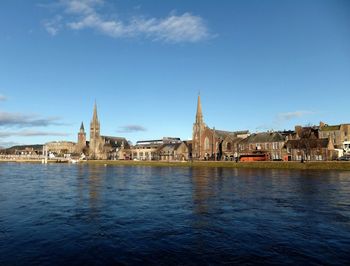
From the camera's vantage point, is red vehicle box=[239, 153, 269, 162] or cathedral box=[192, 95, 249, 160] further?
cathedral box=[192, 95, 249, 160]

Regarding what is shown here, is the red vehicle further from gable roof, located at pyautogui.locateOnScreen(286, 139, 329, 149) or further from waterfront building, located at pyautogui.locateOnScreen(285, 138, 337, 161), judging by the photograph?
gable roof, located at pyautogui.locateOnScreen(286, 139, 329, 149)

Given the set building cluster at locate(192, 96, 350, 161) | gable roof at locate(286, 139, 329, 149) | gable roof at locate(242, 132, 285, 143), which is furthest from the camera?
gable roof at locate(242, 132, 285, 143)

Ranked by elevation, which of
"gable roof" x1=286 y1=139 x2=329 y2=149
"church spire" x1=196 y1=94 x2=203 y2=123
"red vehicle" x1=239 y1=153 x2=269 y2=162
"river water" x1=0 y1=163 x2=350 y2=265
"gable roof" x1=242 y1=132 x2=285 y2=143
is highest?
"church spire" x1=196 y1=94 x2=203 y2=123

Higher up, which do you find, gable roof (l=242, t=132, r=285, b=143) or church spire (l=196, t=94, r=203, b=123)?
church spire (l=196, t=94, r=203, b=123)

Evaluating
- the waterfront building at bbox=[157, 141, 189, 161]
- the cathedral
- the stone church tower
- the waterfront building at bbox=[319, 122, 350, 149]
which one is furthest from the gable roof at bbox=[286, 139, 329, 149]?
the waterfront building at bbox=[157, 141, 189, 161]

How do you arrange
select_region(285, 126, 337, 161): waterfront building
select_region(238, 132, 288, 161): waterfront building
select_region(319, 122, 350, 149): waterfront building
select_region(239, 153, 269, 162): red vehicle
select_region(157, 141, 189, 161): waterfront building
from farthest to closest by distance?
select_region(157, 141, 189, 161): waterfront building < select_region(238, 132, 288, 161): waterfront building < select_region(239, 153, 269, 162): red vehicle < select_region(319, 122, 350, 149): waterfront building < select_region(285, 126, 337, 161): waterfront building

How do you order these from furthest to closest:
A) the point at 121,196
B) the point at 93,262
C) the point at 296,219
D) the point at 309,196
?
the point at 121,196 → the point at 309,196 → the point at 296,219 → the point at 93,262

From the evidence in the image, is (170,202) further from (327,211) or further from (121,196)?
(327,211)

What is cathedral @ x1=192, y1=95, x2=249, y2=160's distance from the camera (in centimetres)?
13925

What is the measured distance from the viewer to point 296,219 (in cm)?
2423

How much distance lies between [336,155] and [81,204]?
93.9m

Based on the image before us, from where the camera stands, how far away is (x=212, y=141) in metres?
147

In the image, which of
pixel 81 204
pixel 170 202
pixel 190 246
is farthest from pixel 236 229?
Answer: pixel 81 204

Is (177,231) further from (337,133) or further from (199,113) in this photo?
(199,113)
